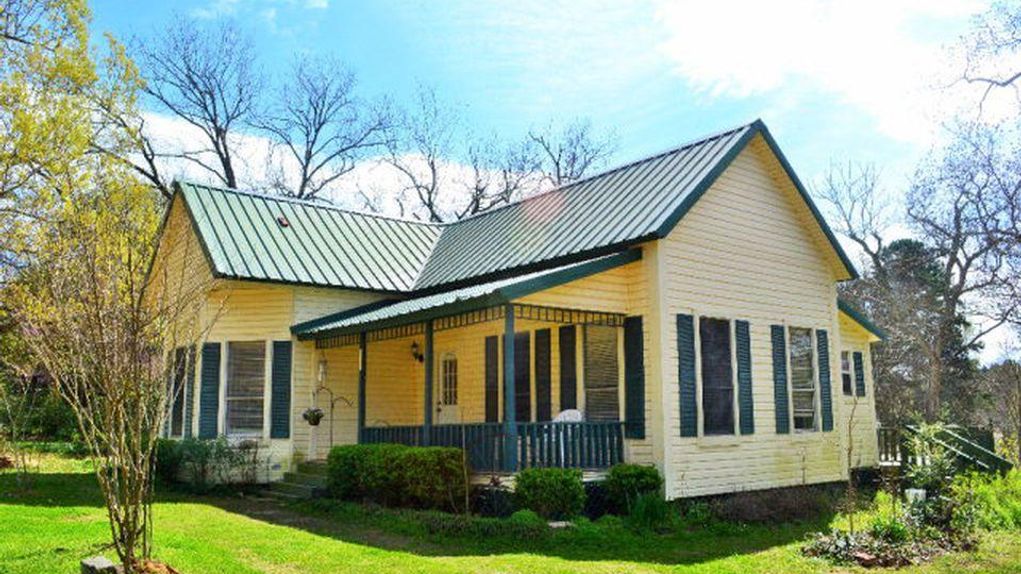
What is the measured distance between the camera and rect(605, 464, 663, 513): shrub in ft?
39.8

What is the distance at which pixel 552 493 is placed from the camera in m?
11.2

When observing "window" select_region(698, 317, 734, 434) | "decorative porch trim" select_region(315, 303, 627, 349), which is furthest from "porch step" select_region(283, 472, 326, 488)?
"window" select_region(698, 317, 734, 434)

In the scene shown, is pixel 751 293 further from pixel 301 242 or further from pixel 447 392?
pixel 301 242

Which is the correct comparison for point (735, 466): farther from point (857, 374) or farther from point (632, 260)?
point (857, 374)

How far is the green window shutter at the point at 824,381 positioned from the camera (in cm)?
1598

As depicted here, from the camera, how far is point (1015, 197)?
81.7ft

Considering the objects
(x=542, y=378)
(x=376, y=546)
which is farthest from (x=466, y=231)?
(x=376, y=546)

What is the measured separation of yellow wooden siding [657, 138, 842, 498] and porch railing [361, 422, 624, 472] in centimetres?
95

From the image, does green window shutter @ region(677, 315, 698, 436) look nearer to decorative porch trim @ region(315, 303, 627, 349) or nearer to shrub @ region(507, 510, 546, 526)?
decorative porch trim @ region(315, 303, 627, 349)

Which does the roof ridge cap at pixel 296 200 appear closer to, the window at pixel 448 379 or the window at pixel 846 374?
the window at pixel 448 379

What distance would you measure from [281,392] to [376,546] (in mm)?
7267

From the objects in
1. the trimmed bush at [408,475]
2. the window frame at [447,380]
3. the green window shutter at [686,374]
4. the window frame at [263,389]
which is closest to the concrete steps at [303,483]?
the window frame at [263,389]

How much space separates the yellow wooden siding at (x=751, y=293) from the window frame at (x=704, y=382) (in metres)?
0.11

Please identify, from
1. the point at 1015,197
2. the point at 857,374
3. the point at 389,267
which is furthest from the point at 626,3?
the point at 1015,197
